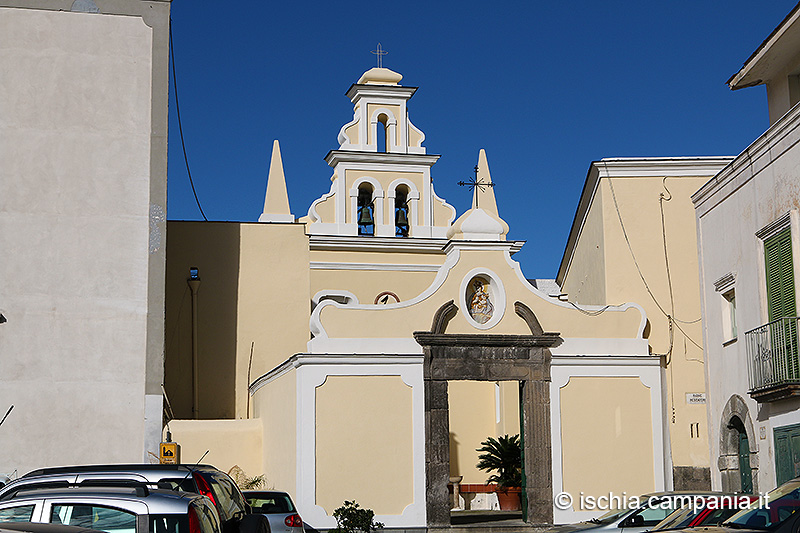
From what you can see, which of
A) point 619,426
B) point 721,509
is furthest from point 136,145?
point 721,509

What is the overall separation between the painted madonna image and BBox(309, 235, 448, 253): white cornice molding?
602 centimetres

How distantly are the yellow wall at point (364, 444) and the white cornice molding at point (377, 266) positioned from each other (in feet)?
26.4

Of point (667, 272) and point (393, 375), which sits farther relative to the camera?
point (667, 272)

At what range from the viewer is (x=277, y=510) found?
53.1ft

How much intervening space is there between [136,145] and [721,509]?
13690 mm

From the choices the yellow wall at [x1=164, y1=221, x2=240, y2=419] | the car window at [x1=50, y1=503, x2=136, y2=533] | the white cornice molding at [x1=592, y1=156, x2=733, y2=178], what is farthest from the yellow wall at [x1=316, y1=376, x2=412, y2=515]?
the car window at [x1=50, y1=503, x2=136, y2=533]

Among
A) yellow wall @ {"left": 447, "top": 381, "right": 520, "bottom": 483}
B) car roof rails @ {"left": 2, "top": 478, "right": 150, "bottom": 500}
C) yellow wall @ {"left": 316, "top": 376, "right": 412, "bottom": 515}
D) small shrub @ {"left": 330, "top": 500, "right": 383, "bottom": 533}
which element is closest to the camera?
car roof rails @ {"left": 2, "top": 478, "right": 150, "bottom": 500}

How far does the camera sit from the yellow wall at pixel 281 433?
72.7ft

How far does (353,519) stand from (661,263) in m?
9.58

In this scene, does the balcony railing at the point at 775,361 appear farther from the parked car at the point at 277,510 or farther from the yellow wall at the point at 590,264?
the yellow wall at the point at 590,264

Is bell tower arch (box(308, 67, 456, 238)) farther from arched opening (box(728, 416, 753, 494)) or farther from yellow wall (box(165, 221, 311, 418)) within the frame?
arched opening (box(728, 416, 753, 494))

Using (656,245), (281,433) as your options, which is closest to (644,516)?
(281,433)

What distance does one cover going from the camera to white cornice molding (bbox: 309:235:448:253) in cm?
3016

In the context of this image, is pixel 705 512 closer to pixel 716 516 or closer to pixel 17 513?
pixel 716 516
